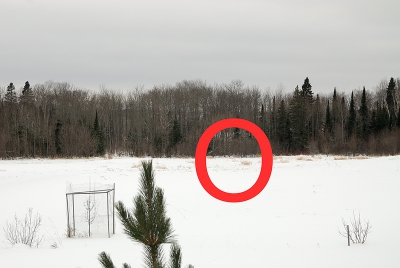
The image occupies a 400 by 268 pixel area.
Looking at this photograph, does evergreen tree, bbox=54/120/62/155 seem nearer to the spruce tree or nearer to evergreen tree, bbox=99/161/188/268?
the spruce tree

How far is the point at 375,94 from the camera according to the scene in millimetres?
84250

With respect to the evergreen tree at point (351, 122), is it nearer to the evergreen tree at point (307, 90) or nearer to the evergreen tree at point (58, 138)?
the evergreen tree at point (307, 90)

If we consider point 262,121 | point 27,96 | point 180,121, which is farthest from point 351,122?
point 27,96

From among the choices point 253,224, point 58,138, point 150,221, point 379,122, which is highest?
point 379,122

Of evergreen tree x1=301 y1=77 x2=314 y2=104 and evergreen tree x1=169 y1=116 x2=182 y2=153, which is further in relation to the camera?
evergreen tree x1=301 y1=77 x2=314 y2=104

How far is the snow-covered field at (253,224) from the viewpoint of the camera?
26.2 feet

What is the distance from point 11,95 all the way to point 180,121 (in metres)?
30.2

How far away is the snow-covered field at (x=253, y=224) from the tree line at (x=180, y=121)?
1261 inches

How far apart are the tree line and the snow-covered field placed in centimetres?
3202

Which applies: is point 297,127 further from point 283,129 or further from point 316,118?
point 316,118

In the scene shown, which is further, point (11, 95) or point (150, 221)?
point (11, 95)

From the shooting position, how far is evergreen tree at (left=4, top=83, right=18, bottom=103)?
66.6 metres

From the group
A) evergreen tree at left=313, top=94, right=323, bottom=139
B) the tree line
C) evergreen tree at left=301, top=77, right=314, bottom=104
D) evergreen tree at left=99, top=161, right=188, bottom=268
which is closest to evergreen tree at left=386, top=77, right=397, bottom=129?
the tree line

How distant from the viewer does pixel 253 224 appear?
1193 cm
